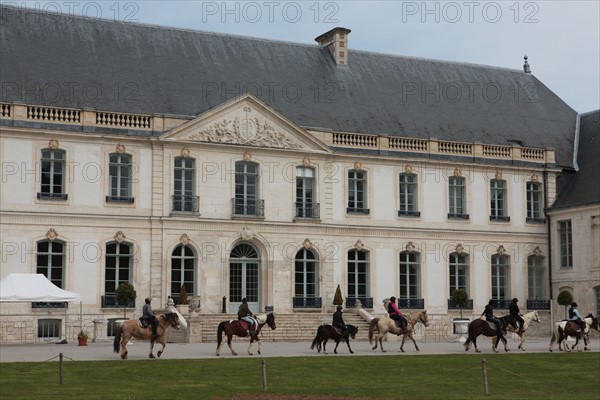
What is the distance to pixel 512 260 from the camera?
38.8 metres

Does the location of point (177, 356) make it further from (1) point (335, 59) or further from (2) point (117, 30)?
(1) point (335, 59)

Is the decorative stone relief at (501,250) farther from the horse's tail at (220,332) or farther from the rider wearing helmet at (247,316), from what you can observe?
the horse's tail at (220,332)

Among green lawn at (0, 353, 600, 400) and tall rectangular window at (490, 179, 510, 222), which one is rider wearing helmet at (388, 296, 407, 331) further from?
tall rectangular window at (490, 179, 510, 222)

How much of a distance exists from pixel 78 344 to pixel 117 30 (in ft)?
39.7

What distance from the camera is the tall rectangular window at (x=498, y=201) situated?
3872 centimetres

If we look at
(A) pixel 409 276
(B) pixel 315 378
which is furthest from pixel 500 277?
(B) pixel 315 378

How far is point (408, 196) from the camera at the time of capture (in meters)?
37.5

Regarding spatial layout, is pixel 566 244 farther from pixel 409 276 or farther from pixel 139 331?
pixel 139 331

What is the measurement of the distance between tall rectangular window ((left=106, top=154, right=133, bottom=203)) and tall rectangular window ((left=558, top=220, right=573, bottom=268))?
1667 centimetres

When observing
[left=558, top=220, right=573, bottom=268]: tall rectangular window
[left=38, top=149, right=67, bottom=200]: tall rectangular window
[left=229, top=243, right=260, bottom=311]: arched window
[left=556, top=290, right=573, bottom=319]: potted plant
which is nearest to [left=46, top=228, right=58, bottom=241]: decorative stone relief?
[left=38, top=149, right=67, bottom=200]: tall rectangular window

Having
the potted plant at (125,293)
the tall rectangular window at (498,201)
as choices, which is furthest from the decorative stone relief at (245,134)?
the tall rectangular window at (498,201)

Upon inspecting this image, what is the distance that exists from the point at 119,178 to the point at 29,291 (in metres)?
6.84

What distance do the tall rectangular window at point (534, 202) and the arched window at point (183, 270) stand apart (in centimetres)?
1366

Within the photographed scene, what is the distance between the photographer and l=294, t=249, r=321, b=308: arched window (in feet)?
115
